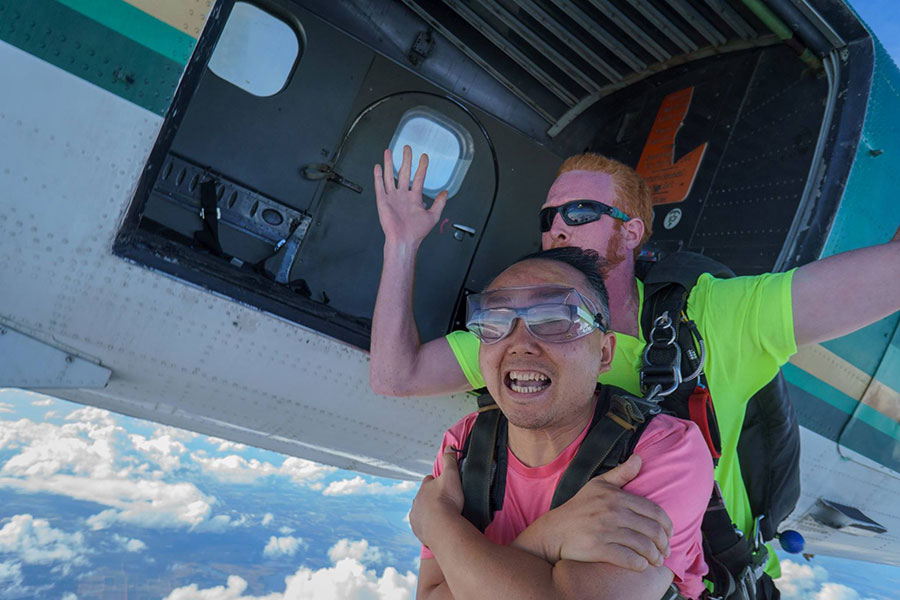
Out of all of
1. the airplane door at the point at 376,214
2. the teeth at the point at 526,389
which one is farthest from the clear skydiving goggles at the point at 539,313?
the airplane door at the point at 376,214

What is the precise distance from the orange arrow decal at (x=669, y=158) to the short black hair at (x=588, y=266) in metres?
2.49

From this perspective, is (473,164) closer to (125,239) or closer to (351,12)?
(351,12)

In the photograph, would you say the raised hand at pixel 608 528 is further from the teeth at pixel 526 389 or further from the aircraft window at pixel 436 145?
the aircraft window at pixel 436 145

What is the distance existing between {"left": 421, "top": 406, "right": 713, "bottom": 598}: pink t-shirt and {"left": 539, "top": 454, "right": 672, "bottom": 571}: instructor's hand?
0.07 meters

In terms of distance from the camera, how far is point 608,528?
1.00 m

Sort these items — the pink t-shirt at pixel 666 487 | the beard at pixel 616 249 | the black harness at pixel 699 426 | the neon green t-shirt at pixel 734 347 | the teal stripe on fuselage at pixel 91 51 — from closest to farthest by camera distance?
the pink t-shirt at pixel 666 487 < the black harness at pixel 699 426 < the neon green t-shirt at pixel 734 347 < the teal stripe on fuselage at pixel 91 51 < the beard at pixel 616 249

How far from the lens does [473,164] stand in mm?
4098

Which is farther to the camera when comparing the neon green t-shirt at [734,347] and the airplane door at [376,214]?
the airplane door at [376,214]

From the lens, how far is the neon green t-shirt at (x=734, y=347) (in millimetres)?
1630

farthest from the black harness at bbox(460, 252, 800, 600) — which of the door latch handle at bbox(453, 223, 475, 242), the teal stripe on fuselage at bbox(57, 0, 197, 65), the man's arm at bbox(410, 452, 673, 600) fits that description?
the door latch handle at bbox(453, 223, 475, 242)

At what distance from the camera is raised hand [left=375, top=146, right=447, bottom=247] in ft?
6.55

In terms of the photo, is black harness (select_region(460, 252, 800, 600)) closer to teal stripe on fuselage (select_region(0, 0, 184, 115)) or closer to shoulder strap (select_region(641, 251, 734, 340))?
shoulder strap (select_region(641, 251, 734, 340))

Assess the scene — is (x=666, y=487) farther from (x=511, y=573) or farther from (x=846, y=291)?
(x=846, y=291)

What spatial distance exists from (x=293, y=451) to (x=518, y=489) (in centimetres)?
249
